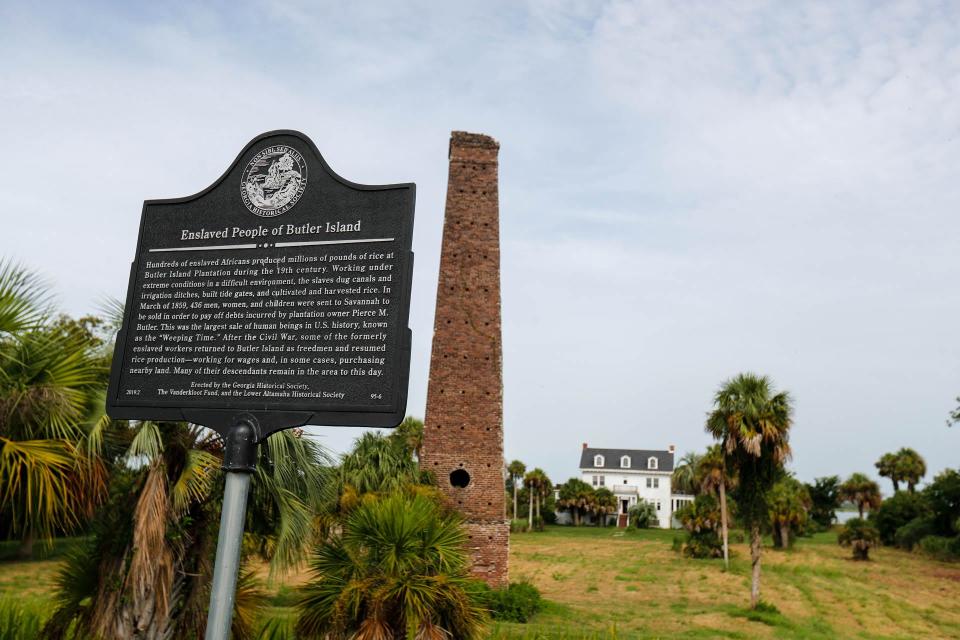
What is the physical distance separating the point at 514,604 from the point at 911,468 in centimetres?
6482

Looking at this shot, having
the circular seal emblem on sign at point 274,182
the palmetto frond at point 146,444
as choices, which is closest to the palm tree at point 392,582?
the palmetto frond at point 146,444

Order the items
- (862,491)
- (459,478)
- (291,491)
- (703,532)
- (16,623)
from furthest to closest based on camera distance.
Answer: (862,491), (703,532), (459,478), (291,491), (16,623)

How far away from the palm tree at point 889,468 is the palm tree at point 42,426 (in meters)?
79.3

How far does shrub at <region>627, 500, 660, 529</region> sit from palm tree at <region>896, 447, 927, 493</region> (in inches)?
895

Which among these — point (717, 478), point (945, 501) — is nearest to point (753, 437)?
point (717, 478)

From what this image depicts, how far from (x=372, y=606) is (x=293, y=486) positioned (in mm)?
1629

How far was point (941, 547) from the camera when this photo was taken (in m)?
45.7

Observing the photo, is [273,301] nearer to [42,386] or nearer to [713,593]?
[42,386]

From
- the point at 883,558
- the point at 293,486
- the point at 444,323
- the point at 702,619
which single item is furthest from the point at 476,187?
the point at 883,558

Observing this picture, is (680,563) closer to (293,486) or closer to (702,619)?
(702,619)

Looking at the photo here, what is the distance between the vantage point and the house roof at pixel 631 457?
85.7 metres

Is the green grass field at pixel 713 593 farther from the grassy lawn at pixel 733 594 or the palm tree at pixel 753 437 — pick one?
the palm tree at pixel 753 437

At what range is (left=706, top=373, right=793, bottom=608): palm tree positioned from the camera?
80.2 feet

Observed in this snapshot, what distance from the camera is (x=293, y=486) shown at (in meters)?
8.83
